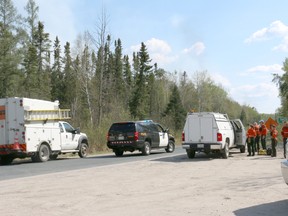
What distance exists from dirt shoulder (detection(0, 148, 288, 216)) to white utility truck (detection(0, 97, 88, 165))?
682 cm

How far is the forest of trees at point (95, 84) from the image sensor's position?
4734 centimetres

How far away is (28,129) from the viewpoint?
21.8m

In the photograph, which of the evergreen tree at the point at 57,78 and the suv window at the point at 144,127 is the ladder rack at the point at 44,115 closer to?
the suv window at the point at 144,127

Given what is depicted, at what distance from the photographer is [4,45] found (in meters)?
56.5

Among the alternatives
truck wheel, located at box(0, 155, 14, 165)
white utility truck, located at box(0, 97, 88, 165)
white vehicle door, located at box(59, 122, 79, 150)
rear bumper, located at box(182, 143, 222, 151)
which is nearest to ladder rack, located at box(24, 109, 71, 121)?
white utility truck, located at box(0, 97, 88, 165)

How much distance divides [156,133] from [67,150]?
550 cm

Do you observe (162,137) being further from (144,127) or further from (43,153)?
(43,153)

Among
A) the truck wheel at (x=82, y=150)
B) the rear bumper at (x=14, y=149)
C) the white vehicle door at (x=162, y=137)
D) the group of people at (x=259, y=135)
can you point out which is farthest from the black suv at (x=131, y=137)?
the group of people at (x=259, y=135)

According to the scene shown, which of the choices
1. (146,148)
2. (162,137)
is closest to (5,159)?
(146,148)

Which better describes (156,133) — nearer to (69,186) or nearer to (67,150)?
(67,150)

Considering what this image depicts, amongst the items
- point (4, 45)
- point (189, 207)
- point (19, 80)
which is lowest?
point (189, 207)

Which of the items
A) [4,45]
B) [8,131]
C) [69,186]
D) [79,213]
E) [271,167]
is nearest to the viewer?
[79,213]

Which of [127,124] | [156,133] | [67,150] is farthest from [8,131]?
[156,133]

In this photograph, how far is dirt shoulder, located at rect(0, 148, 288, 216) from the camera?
871cm
